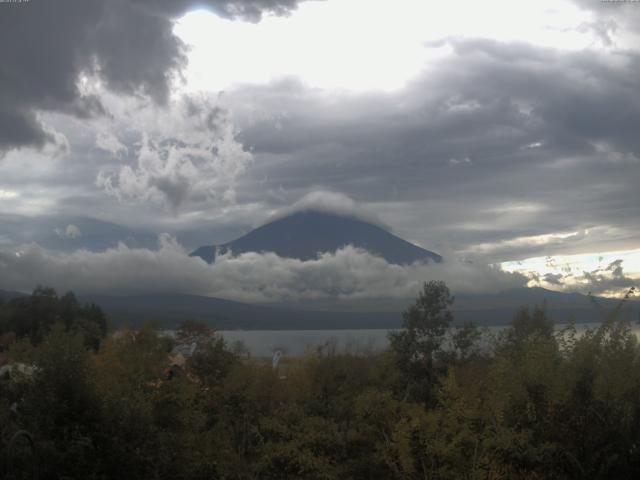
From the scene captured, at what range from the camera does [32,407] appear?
17.8 m

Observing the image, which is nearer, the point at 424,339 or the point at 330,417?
the point at 330,417

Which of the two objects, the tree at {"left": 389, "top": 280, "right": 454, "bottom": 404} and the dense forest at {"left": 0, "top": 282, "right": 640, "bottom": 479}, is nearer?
the dense forest at {"left": 0, "top": 282, "right": 640, "bottom": 479}

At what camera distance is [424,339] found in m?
42.8

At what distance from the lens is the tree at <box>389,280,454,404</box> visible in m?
41.0

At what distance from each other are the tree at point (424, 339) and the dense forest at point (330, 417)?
1528 mm

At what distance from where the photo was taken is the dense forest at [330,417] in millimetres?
17984

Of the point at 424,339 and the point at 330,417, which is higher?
the point at 424,339

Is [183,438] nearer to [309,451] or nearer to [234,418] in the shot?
[309,451]

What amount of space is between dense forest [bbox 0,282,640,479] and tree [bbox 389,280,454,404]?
1.53 m

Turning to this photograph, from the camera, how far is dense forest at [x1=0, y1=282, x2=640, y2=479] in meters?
18.0

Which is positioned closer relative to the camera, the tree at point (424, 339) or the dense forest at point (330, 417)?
the dense forest at point (330, 417)

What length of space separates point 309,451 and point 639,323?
72.0 feet

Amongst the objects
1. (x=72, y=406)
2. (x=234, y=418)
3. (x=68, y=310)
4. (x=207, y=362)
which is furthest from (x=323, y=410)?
(x=68, y=310)

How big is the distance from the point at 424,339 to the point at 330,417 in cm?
1316
